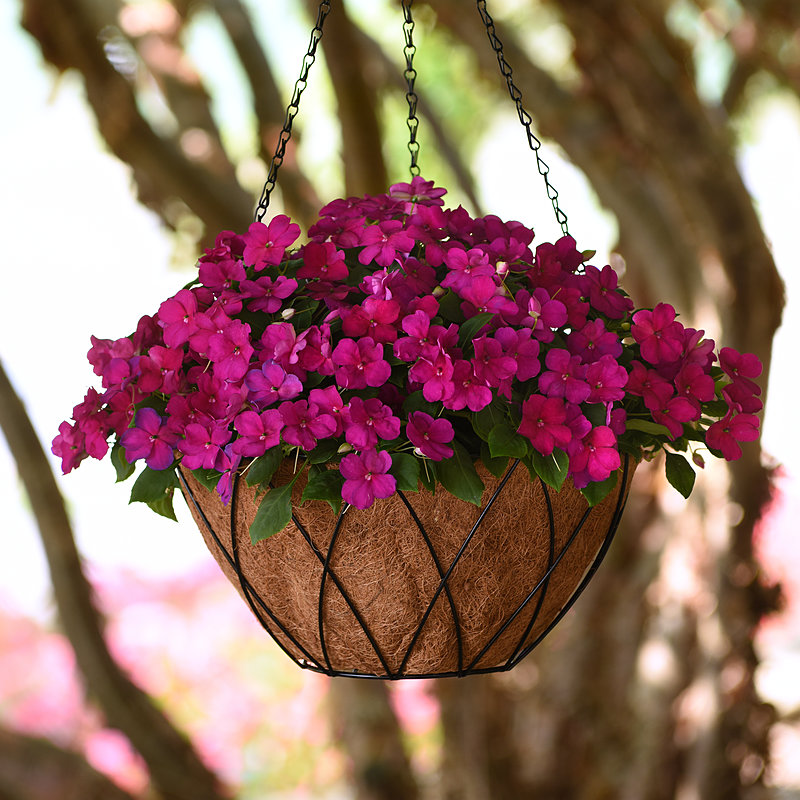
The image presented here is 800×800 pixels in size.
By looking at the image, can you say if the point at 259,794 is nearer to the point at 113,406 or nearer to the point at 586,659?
the point at 586,659

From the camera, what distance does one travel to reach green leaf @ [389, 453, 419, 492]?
1.88ft

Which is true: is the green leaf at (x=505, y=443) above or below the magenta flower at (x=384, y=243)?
below

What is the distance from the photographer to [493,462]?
61cm

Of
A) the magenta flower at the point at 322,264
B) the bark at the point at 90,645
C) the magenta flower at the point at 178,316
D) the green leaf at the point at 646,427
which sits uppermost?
the bark at the point at 90,645

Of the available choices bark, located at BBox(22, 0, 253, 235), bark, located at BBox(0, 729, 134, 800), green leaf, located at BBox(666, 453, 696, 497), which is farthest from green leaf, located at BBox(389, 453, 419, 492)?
bark, located at BBox(0, 729, 134, 800)

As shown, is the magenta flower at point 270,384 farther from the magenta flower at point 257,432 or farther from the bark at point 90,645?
the bark at point 90,645

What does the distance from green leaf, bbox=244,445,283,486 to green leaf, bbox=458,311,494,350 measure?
15cm

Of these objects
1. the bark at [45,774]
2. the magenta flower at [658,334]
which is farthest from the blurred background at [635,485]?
the magenta flower at [658,334]

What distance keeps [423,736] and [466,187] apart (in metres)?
2.08

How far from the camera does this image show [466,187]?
2.57 metres

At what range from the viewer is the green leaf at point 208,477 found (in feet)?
2.10

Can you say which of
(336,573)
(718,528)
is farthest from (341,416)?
(718,528)

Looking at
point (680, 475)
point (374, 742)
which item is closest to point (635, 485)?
point (374, 742)

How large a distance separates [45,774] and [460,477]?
1.62 metres
